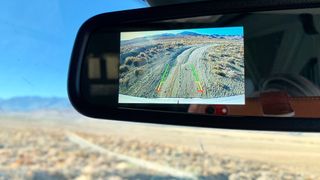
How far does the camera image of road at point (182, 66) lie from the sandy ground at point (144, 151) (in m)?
4.96

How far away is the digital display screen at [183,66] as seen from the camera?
1331 millimetres

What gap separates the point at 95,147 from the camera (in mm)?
8703

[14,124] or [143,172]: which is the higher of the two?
[14,124]

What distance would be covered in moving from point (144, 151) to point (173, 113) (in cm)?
765

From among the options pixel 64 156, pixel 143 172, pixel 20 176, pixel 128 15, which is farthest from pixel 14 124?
pixel 128 15

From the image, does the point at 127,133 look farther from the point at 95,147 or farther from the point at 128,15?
the point at 128,15

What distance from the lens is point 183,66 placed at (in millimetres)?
1410

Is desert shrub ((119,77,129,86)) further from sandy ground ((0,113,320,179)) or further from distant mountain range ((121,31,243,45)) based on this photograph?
sandy ground ((0,113,320,179))

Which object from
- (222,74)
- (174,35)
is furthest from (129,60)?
(222,74)

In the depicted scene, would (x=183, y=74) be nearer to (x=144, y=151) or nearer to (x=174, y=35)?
(x=174, y=35)

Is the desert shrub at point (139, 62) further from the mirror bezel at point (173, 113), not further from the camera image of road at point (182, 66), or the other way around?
the mirror bezel at point (173, 113)

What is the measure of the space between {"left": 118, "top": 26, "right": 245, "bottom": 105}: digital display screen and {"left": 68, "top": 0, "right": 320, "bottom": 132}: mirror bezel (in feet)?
0.15

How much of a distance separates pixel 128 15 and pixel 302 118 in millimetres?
600

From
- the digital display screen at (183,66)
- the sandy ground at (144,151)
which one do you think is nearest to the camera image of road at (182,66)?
the digital display screen at (183,66)
